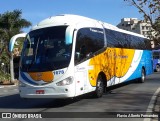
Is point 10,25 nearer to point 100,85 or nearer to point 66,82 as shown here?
point 100,85

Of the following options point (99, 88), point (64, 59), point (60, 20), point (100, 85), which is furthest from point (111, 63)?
point (64, 59)

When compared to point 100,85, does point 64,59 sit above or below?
above

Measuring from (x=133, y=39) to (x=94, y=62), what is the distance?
323 inches

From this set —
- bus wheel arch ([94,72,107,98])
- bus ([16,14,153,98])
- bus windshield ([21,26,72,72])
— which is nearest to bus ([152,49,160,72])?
bus wheel arch ([94,72,107,98])

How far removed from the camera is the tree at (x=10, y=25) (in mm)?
36469

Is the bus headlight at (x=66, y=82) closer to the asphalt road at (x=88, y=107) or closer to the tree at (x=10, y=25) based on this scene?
the asphalt road at (x=88, y=107)

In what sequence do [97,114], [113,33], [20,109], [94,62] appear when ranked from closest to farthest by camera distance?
[97,114] → [20,109] → [94,62] → [113,33]

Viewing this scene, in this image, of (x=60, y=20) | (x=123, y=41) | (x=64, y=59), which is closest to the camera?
(x=64, y=59)

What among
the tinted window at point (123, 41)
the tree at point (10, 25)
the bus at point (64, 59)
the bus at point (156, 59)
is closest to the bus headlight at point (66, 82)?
the bus at point (64, 59)

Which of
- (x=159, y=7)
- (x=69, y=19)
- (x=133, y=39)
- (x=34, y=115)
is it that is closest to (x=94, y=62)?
(x=69, y=19)

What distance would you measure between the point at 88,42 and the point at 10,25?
2382 cm

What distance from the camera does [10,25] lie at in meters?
36.7

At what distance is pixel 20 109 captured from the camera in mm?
12625

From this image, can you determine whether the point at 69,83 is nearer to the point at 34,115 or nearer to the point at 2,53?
the point at 34,115
